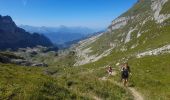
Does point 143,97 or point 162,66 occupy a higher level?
point 162,66

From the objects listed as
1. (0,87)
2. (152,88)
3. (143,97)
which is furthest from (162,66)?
(0,87)

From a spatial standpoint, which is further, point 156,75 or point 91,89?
point 156,75

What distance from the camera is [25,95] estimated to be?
22938mm

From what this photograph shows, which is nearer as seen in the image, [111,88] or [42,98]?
[42,98]

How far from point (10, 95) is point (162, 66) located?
45.5m

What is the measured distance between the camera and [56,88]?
1057 inches

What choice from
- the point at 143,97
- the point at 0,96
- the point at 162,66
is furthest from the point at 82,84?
the point at 162,66

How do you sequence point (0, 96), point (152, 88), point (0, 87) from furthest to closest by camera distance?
1. point (152, 88)
2. point (0, 87)
3. point (0, 96)

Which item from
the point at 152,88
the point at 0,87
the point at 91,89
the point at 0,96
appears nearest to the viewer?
the point at 0,96

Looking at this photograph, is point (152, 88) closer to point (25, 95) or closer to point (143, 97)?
point (143, 97)

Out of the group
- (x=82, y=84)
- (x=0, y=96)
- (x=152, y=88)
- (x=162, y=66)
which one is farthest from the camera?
(x=162, y=66)

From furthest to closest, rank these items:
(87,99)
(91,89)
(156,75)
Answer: (156,75) < (91,89) < (87,99)

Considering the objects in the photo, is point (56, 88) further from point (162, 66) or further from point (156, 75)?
point (162, 66)

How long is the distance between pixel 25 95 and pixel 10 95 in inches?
40.9
